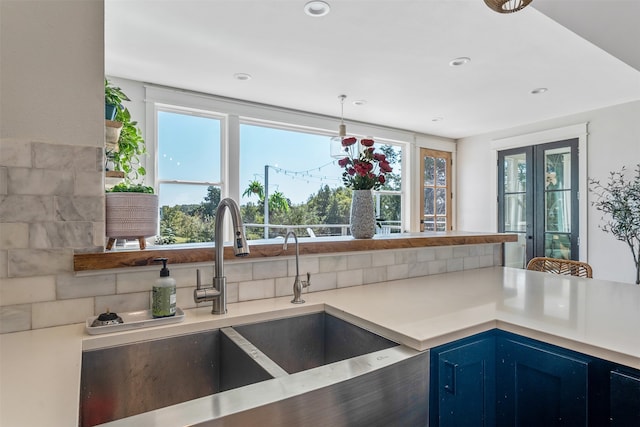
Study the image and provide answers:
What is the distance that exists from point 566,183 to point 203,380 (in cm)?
525

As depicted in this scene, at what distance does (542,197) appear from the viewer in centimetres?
490

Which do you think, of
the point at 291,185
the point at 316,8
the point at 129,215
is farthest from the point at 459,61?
the point at 129,215

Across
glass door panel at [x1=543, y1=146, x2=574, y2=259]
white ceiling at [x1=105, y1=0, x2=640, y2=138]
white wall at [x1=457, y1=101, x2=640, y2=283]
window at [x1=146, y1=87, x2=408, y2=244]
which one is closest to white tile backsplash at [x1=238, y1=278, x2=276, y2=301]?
white ceiling at [x1=105, y1=0, x2=640, y2=138]

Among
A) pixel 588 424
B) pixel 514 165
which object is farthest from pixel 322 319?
pixel 514 165

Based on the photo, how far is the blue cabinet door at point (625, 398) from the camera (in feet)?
2.58

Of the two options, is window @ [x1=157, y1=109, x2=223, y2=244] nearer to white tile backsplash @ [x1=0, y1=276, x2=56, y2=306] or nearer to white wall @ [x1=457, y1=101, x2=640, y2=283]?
white tile backsplash @ [x1=0, y1=276, x2=56, y2=306]

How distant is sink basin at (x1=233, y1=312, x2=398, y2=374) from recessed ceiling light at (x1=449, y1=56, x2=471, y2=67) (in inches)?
105

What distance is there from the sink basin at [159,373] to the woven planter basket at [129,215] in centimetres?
41

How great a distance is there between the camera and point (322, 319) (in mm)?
1281

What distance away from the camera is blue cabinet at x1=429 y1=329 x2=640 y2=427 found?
0.83 metres

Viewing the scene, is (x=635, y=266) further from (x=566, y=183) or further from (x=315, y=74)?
(x=315, y=74)

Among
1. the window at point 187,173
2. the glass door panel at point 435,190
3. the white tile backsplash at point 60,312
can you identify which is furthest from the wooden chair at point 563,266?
the glass door panel at point 435,190

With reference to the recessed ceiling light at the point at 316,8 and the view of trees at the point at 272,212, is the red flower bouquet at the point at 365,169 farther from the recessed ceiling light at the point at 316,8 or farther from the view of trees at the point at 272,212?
the view of trees at the point at 272,212

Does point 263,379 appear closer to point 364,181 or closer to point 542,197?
point 364,181
